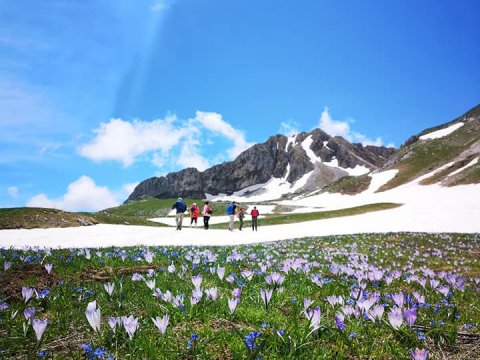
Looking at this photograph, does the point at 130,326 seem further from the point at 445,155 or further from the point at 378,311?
the point at 445,155

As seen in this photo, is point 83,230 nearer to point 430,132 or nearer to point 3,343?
point 3,343

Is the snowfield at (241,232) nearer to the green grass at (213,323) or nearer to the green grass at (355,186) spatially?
the green grass at (213,323)

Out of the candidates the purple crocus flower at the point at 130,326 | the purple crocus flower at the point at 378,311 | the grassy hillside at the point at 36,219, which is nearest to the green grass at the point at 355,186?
the grassy hillside at the point at 36,219

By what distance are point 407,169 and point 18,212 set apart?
407 feet

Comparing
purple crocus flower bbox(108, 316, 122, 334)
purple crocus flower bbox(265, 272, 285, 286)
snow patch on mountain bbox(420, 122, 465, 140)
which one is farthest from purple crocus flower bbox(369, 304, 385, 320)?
snow patch on mountain bbox(420, 122, 465, 140)

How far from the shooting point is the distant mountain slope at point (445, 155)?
9162 centimetres

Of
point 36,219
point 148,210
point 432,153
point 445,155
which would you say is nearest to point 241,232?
point 36,219

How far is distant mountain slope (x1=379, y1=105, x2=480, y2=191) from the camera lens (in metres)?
91.6

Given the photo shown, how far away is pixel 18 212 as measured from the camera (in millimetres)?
32344

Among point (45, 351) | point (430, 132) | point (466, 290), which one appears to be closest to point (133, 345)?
point (45, 351)

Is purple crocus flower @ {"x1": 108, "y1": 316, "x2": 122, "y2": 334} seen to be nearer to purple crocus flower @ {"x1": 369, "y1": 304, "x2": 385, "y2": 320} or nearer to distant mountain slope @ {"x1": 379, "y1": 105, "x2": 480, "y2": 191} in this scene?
purple crocus flower @ {"x1": 369, "y1": 304, "x2": 385, "y2": 320}

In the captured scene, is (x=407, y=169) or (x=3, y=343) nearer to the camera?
(x=3, y=343)

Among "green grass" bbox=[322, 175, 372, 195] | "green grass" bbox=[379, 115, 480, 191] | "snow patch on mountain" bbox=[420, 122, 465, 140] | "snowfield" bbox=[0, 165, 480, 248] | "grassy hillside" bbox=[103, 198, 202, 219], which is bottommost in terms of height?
"snowfield" bbox=[0, 165, 480, 248]

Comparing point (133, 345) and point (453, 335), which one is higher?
point (133, 345)
